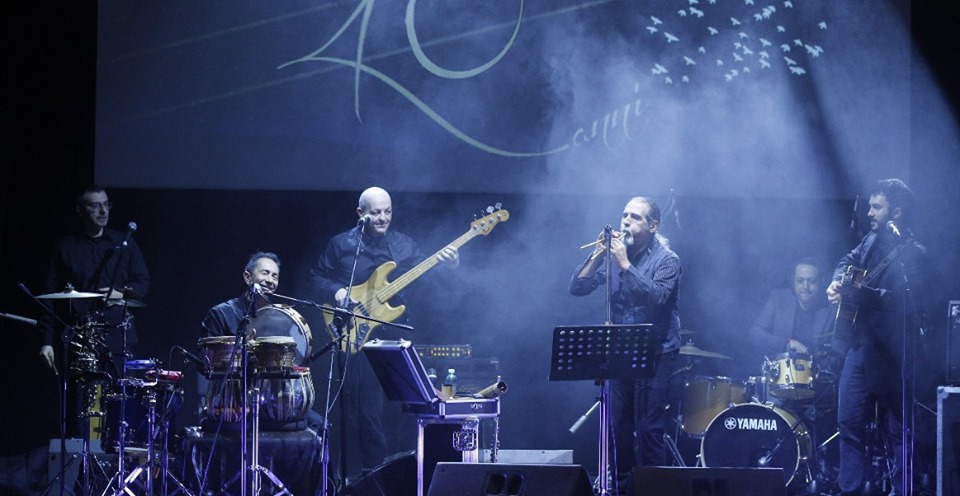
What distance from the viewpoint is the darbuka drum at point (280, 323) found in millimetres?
6664

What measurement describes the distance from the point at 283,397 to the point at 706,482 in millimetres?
2780

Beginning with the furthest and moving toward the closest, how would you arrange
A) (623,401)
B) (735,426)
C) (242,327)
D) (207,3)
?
(207,3) < (735,426) < (623,401) < (242,327)

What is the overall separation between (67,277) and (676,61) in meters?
4.63

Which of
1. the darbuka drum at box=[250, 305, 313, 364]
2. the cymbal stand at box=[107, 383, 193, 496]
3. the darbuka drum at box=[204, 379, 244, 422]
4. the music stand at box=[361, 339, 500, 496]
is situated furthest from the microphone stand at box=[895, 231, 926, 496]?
the cymbal stand at box=[107, 383, 193, 496]

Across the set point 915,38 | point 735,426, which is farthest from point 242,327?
point 915,38

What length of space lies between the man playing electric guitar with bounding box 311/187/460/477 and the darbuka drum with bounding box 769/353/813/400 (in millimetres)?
2398

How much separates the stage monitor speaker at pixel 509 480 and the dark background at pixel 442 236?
3808 mm

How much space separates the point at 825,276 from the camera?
8.38 meters

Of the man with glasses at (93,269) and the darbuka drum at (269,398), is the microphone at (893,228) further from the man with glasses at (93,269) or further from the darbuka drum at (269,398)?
the man with glasses at (93,269)

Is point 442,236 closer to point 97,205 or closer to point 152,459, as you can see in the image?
point 97,205

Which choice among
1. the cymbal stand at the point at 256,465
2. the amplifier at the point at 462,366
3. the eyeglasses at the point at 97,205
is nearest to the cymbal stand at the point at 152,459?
the cymbal stand at the point at 256,465

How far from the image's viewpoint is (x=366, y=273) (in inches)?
300

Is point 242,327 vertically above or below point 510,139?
below

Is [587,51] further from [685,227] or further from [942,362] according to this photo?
[942,362]
